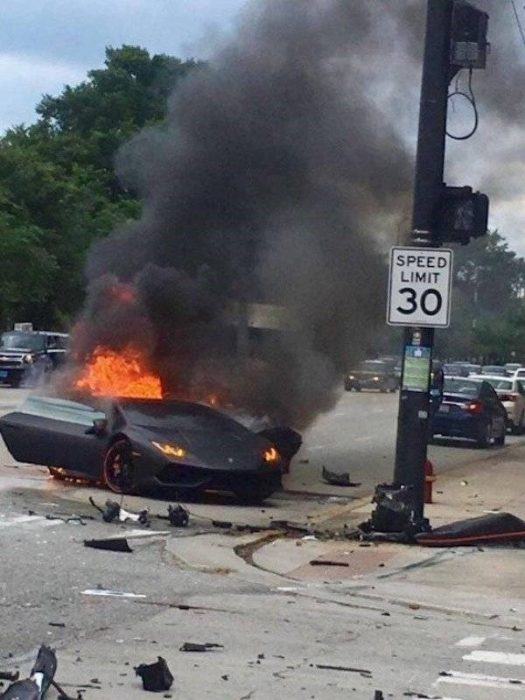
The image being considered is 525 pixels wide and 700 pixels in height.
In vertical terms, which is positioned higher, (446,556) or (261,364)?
(261,364)

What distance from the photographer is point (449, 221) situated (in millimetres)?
13344

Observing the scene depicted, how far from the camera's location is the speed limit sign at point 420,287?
43.5 feet

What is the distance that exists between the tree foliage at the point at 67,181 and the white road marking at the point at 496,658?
123 ft

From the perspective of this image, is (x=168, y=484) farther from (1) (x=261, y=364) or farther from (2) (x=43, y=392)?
(1) (x=261, y=364)

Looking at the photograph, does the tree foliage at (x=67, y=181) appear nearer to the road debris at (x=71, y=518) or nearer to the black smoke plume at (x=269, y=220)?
the black smoke plume at (x=269, y=220)

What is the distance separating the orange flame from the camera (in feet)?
63.6

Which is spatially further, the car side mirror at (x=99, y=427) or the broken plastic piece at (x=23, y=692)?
the car side mirror at (x=99, y=427)

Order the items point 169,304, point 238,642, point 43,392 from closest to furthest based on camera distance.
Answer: point 238,642, point 43,392, point 169,304

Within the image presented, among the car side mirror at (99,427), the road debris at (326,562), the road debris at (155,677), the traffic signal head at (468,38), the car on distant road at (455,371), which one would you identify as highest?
A: the traffic signal head at (468,38)

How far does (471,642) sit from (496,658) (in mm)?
512

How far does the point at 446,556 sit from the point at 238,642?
450cm

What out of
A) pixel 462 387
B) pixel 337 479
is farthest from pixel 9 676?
pixel 462 387

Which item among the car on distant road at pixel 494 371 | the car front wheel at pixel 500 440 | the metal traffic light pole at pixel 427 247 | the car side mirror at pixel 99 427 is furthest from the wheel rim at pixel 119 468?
the car on distant road at pixel 494 371

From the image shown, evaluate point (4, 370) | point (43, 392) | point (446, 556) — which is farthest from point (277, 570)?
point (4, 370)
